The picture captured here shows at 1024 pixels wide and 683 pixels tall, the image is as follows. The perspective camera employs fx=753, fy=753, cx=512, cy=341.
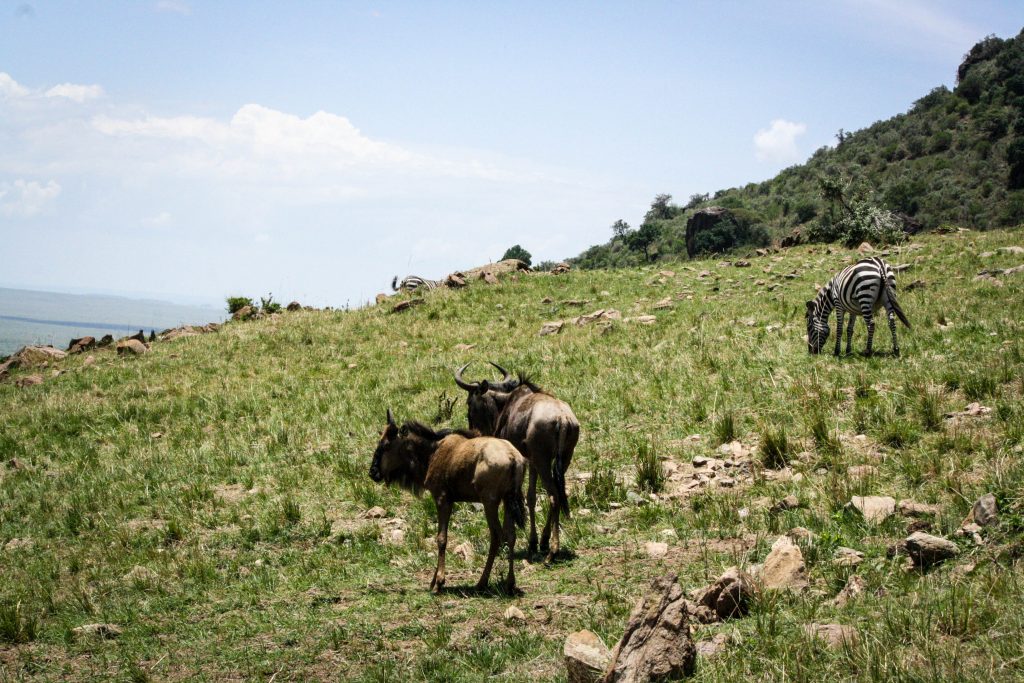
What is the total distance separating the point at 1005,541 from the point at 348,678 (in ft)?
16.6

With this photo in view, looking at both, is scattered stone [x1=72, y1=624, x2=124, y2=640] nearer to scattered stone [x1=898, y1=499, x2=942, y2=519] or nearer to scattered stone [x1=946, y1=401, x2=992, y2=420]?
scattered stone [x1=898, y1=499, x2=942, y2=519]

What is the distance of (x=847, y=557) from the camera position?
6.00 meters

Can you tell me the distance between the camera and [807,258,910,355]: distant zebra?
586 inches

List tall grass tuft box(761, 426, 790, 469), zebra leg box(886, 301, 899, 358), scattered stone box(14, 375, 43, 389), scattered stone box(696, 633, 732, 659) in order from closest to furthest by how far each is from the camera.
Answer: scattered stone box(696, 633, 732, 659) < tall grass tuft box(761, 426, 790, 469) < zebra leg box(886, 301, 899, 358) < scattered stone box(14, 375, 43, 389)

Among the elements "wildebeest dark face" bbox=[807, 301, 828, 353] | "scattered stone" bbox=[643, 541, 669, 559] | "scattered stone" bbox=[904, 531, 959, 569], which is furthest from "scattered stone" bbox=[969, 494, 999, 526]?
"wildebeest dark face" bbox=[807, 301, 828, 353]

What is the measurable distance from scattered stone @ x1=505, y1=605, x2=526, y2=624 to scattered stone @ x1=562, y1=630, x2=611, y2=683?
4.42ft

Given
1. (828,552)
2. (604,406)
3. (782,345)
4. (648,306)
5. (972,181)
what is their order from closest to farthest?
1. (828,552)
2. (604,406)
3. (782,345)
4. (648,306)
5. (972,181)

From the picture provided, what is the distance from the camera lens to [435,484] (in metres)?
8.23

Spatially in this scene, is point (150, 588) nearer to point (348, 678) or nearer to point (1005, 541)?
point (348, 678)

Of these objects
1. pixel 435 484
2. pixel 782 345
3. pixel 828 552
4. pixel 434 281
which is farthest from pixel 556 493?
pixel 434 281

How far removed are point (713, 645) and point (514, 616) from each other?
192cm

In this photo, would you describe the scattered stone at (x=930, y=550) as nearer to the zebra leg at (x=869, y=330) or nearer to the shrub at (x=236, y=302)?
the zebra leg at (x=869, y=330)

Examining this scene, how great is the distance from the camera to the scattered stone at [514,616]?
6.30 metres

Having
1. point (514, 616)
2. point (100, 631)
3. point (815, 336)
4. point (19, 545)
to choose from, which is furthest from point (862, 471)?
point (19, 545)
